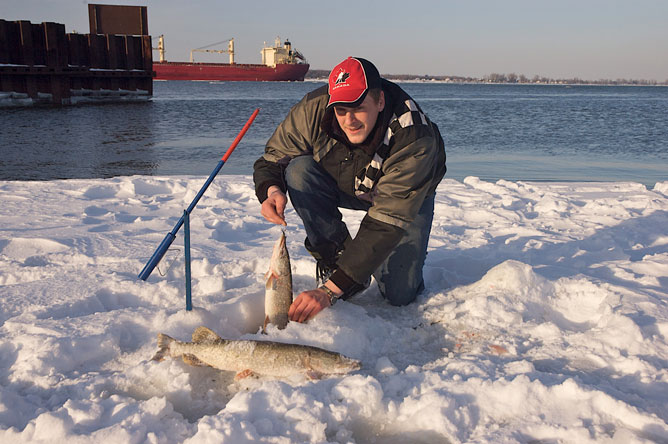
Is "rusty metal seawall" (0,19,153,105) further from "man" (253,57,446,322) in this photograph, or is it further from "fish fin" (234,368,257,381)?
"fish fin" (234,368,257,381)

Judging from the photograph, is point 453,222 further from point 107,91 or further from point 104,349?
point 107,91

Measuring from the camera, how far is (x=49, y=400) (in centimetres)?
206

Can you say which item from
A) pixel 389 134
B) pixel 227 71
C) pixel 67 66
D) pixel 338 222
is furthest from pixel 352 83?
pixel 227 71

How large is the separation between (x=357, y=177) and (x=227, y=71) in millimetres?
70773

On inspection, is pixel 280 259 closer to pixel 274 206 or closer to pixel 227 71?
pixel 274 206

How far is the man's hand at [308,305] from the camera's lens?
8.40 ft

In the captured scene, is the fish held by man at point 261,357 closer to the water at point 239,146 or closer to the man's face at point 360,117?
the man's face at point 360,117

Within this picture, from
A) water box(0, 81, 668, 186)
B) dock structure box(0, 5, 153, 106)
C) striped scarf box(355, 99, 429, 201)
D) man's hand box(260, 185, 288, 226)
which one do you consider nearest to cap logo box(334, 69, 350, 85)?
striped scarf box(355, 99, 429, 201)

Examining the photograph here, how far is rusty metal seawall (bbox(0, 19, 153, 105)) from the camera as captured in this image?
24.5 metres

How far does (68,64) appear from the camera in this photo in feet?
89.7

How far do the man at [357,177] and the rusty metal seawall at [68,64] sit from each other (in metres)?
27.0

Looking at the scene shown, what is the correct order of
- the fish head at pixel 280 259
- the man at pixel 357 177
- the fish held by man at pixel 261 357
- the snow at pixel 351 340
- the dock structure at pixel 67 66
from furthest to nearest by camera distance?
the dock structure at pixel 67 66 < the fish head at pixel 280 259 < the man at pixel 357 177 < the fish held by man at pixel 261 357 < the snow at pixel 351 340

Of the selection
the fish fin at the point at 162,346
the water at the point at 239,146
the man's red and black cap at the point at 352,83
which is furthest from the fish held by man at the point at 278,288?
the water at the point at 239,146

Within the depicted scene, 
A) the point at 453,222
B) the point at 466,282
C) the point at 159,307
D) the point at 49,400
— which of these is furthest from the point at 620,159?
the point at 49,400
